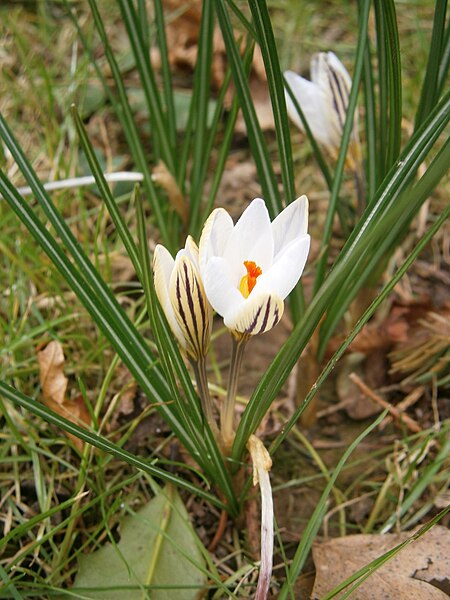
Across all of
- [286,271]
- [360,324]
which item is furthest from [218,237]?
[360,324]

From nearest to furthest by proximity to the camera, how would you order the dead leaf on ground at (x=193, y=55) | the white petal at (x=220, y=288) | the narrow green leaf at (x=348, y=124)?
the white petal at (x=220, y=288)
the narrow green leaf at (x=348, y=124)
the dead leaf on ground at (x=193, y=55)

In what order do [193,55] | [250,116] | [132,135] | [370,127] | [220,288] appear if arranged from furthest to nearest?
[193,55]
[132,135]
[370,127]
[250,116]
[220,288]

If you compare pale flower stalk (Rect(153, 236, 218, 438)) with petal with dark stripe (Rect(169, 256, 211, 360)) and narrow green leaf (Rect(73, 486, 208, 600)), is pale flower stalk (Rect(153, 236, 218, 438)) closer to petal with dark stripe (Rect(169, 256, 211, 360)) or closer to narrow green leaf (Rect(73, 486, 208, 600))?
petal with dark stripe (Rect(169, 256, 211, 360))

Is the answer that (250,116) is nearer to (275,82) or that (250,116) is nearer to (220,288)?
(275,82)

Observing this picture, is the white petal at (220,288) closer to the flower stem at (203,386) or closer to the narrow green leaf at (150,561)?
the flower stem at (203,386)

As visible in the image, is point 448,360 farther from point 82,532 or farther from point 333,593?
point 82,532

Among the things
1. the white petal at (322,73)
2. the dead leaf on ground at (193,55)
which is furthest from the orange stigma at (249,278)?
the dead leaf on ground at (193,55)
